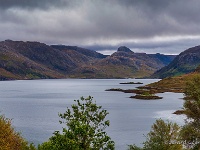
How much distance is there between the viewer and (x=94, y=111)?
4297 centimetres

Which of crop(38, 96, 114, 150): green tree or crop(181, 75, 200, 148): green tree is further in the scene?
crop(181, 75, 200, 148): green tree

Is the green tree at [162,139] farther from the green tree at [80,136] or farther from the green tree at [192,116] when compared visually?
the green tree at [80,136]

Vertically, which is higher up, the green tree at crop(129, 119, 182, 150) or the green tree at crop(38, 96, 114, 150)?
the green tree at crop(38, 96, 114, 150)

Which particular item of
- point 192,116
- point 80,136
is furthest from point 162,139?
point 80,136

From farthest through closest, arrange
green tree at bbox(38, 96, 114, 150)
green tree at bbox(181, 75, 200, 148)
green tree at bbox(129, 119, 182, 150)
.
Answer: green tree at bbox(181, 75, 200, 148), green tree at bbox(129, 119, 182, 150), green tree at bbox(38, 96, 114, 150)

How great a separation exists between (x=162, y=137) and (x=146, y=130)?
6153cm

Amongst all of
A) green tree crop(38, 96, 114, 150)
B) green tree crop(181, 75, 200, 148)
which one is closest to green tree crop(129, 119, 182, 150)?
green tree crop(181, 75, 200, 148)


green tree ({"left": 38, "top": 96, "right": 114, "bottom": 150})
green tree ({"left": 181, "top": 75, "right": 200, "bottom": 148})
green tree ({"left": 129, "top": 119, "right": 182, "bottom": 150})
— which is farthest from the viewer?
green tree ({"left": 181, "top": 75, "right": 200, "bottom": 148})

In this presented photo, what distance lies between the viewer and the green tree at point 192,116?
63219 mm

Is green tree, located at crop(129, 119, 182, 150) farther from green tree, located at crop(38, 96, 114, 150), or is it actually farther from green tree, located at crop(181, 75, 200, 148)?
green tree, located at crop(38, 96, 114, 150)

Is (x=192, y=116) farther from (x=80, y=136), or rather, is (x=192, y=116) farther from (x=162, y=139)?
(x=80, y=136)

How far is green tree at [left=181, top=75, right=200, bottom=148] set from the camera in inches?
2489

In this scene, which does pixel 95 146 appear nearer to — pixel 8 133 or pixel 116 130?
pixel 8 133

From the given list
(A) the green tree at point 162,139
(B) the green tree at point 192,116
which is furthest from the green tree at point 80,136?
(B) the green tree at point 192,116
